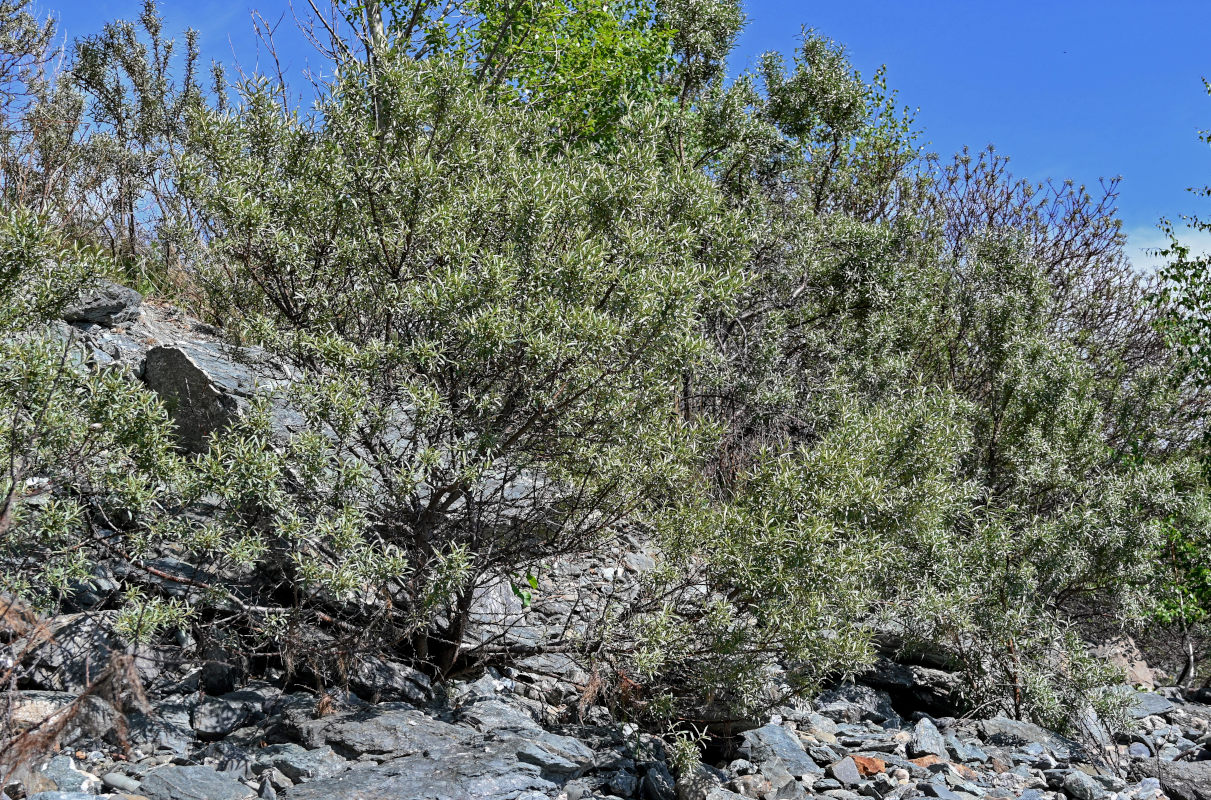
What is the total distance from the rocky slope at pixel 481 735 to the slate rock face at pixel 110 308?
3cm

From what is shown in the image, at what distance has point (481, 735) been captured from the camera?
5871mm

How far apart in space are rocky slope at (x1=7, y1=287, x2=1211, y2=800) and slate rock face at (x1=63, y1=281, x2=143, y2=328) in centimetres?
3

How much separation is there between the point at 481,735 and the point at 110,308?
21.5 ft

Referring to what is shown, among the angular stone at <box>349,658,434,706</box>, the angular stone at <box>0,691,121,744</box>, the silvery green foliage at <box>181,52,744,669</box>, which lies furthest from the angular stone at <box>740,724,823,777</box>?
the angular stone at <box>0,691,121,744</box>

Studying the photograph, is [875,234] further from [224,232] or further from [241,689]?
[241,689]

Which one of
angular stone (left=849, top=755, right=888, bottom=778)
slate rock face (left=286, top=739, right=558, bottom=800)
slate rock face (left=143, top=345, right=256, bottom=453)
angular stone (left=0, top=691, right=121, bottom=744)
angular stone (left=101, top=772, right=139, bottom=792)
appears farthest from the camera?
slate rock face (left=143, top=345, right=256, bottom=453)

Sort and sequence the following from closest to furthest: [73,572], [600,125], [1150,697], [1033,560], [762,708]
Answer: [73,572] < [762,708] < [1033,560] < [1150,697] < [600,125]

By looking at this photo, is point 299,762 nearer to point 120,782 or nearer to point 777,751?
→ point 120,782

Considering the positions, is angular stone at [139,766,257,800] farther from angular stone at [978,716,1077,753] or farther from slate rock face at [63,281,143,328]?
angular stone at [978,716,1077,753]

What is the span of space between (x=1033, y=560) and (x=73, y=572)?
28.9 ft

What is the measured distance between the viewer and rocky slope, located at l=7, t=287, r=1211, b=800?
504 cm

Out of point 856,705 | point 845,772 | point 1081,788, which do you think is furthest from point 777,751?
point 1081,788

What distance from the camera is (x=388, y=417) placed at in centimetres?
609

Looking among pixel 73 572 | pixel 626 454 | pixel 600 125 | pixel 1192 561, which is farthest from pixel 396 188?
pixel 1192 561
